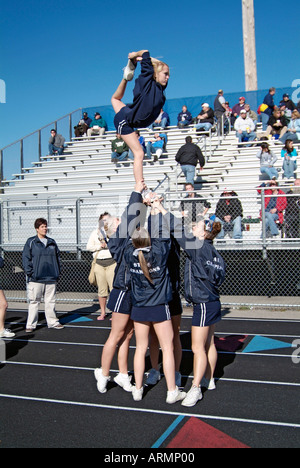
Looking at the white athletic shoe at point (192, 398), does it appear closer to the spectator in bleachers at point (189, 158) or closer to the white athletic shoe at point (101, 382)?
the white athletic shoe at point (101, 382)

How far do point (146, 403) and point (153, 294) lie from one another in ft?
3.48

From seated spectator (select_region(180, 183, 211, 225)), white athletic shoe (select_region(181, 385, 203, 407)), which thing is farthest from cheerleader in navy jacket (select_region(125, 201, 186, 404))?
seated spectator (select_region(180, 183, 211, 225))

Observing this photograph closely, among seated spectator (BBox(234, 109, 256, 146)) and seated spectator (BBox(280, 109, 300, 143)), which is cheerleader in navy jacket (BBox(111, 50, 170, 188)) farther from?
seated spectator (BBox(234, 109, 256, 146))

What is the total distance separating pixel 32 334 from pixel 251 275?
507 centimetres

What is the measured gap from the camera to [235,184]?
45.4 feet

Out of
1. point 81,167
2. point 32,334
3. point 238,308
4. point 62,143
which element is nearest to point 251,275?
point 238,308

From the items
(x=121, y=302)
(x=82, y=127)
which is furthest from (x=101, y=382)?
(x=82, y=127)

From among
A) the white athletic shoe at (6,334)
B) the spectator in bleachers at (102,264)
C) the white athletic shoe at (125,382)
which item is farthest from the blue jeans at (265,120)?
the white athletic shoe at (125,382)

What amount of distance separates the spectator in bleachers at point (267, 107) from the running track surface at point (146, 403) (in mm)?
11558

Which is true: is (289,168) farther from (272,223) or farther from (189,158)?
(272,223)

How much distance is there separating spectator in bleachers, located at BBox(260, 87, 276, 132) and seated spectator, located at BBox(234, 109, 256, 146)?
91 cm

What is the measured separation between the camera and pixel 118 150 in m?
17.4

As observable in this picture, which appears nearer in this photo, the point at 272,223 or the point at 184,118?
the point at 272,223

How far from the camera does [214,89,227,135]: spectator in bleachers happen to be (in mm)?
18434
